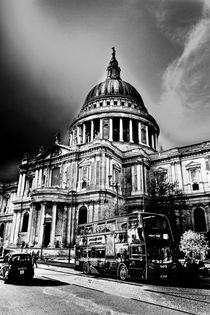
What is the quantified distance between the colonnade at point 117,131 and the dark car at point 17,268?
40.9 m

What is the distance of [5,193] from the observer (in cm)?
6188

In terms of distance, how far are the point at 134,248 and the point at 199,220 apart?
1112 inches

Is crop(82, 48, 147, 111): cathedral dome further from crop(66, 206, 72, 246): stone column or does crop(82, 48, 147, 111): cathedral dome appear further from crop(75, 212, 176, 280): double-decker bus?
crop(75, 212, 176, 280): double-decker bus

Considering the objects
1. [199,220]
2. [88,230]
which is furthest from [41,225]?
[199,220]

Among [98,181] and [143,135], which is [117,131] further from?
[98,181]

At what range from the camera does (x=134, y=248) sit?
14945mm

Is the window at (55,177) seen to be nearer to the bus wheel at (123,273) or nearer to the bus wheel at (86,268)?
the bus wheel at (86,268)

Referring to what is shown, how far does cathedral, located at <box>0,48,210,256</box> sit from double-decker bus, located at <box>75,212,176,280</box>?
12899 millimetres

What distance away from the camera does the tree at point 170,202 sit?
126ft

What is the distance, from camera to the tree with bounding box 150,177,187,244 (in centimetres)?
3844

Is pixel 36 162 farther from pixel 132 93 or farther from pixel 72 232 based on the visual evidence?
pixel 132 93

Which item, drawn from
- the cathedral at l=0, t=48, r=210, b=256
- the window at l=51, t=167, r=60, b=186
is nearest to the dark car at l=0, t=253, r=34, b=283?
the cathedral at l=0, t=48, r=210, b=256

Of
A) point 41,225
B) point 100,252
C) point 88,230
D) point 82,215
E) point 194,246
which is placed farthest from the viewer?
point 82,215

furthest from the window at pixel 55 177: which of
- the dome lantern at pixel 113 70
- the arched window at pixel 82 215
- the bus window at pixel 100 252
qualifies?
the dome lantern at pixel 113 70
